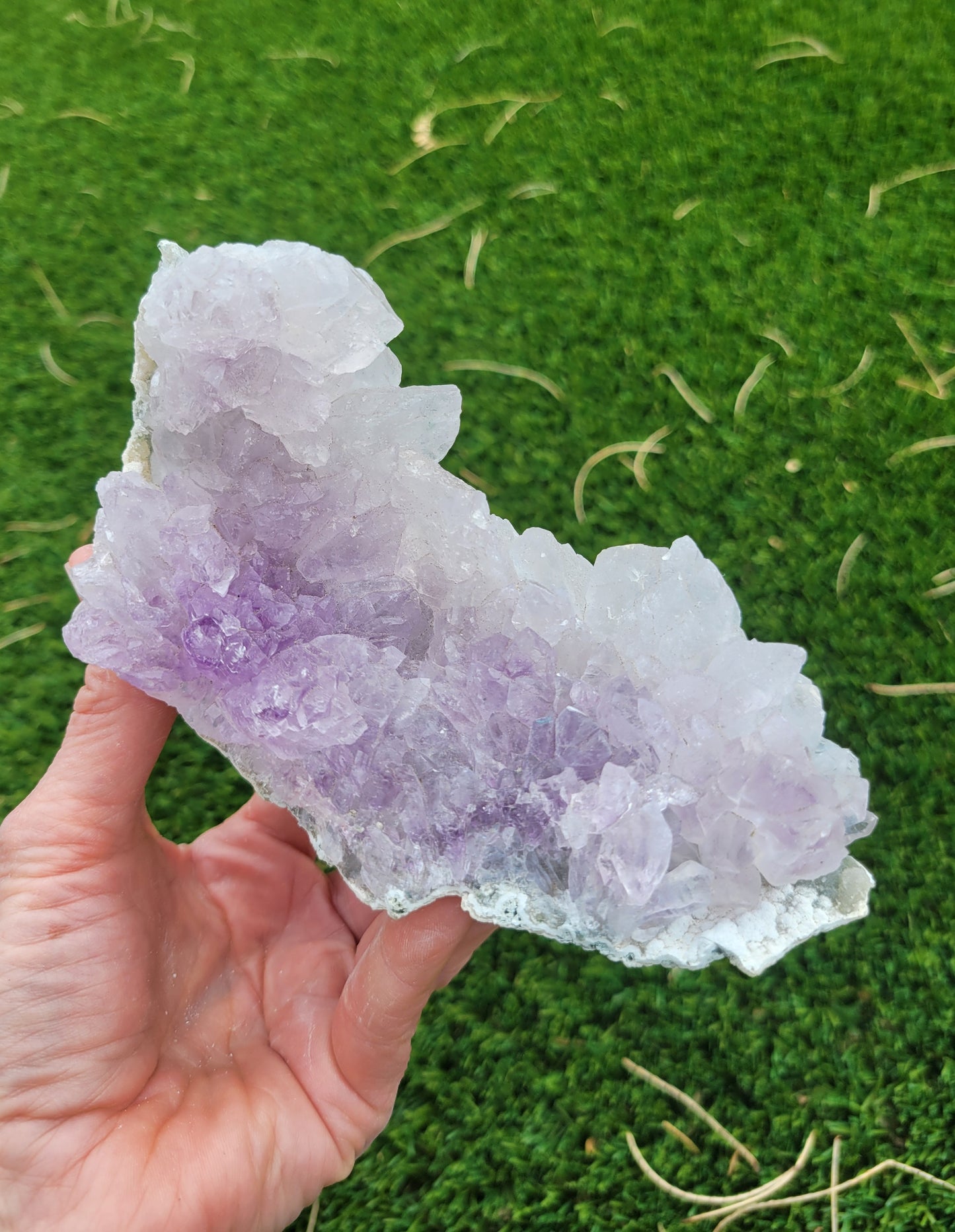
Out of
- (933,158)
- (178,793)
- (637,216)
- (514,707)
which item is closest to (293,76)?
(637,216)

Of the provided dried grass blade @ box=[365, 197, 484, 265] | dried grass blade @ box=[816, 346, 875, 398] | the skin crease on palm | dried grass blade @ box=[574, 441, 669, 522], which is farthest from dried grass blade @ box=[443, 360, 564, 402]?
the skin crease on palm

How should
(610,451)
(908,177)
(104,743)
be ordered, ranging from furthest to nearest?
(908,177)
(610,451)
(104,743)

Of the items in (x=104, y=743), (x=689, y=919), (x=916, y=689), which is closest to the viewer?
(x=689, y=919)

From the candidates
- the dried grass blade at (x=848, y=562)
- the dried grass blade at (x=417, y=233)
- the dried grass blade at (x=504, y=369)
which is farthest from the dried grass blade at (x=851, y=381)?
the dried grass blade at (x=417, y=233)

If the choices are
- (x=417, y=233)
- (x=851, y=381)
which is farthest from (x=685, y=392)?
(x=417, y=233)

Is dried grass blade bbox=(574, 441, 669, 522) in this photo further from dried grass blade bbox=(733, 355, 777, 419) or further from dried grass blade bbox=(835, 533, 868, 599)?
dried grass blade bbox=(835, 533, 868, 599)

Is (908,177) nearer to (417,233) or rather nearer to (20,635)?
(417,233)

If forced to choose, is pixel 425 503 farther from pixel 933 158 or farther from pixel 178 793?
pixel 933 158
